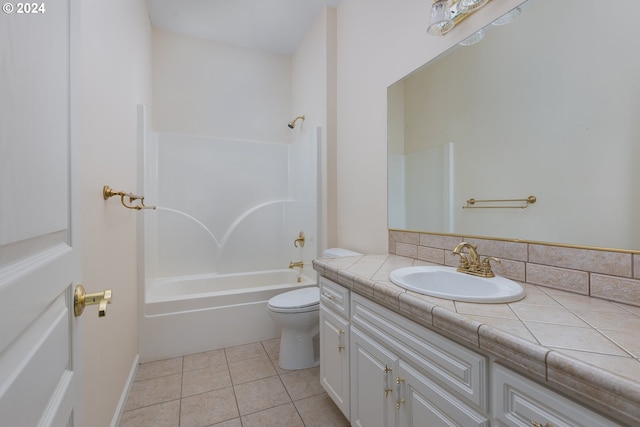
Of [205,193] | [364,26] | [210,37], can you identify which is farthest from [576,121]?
[210,37]

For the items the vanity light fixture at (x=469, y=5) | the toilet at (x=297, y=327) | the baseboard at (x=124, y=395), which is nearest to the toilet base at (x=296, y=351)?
the toilet at (x=297, y=327)

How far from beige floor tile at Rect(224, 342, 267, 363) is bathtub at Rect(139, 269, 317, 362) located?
0.16 feet

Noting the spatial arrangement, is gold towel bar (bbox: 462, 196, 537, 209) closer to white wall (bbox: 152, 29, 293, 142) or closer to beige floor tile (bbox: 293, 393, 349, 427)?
beige floor tile (bbox: 293, 393, 349, 427)

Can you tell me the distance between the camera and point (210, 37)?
2.99 m

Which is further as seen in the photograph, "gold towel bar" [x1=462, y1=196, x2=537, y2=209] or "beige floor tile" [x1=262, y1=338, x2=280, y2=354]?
"beige floor tile" [x1=262, y1=338, x2=280, y2=354]

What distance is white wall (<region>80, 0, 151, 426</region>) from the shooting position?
112cm

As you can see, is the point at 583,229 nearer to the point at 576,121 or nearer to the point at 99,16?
the point at 576,121

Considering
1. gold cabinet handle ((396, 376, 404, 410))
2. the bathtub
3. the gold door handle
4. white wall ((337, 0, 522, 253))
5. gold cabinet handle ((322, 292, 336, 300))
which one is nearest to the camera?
the gold door handle

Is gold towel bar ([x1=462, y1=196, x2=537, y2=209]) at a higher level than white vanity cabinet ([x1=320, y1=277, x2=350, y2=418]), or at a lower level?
higher

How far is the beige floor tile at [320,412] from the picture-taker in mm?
1523

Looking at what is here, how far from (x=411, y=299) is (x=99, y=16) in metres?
1.77

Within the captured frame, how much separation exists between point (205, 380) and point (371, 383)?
4.29ft

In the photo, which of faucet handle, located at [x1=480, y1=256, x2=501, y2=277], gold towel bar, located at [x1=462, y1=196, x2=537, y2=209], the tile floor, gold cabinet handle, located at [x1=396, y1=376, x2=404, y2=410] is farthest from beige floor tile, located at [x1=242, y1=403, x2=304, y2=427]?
gold towel bar, located at [x1=462, y1=196, x2=537, y2=209]

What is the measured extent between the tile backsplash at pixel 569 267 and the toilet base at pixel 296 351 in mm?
1208
